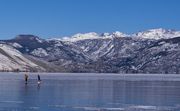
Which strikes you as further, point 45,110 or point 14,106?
point 14,106

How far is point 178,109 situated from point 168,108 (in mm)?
1702

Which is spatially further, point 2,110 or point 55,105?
point 55,105

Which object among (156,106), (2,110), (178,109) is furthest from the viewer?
(156,106)

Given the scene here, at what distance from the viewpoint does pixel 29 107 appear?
5988 centimetres

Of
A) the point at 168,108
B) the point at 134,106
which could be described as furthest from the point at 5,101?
the point at 168,108

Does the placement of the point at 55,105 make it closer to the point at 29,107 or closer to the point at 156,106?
the point at 29,107

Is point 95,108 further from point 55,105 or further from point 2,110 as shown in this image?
point 2,110

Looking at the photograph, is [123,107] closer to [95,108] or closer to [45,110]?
[95,108]

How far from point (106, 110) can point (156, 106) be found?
9.02m

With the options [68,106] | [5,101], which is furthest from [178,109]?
[5,101]

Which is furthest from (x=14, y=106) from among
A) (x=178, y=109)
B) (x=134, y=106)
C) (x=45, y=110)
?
(x=178, y=109)

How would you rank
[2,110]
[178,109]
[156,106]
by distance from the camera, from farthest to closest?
1. [156,106]
2. [178,109]
3. [2,110]

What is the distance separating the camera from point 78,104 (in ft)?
215

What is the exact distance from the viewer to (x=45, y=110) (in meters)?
56.5
